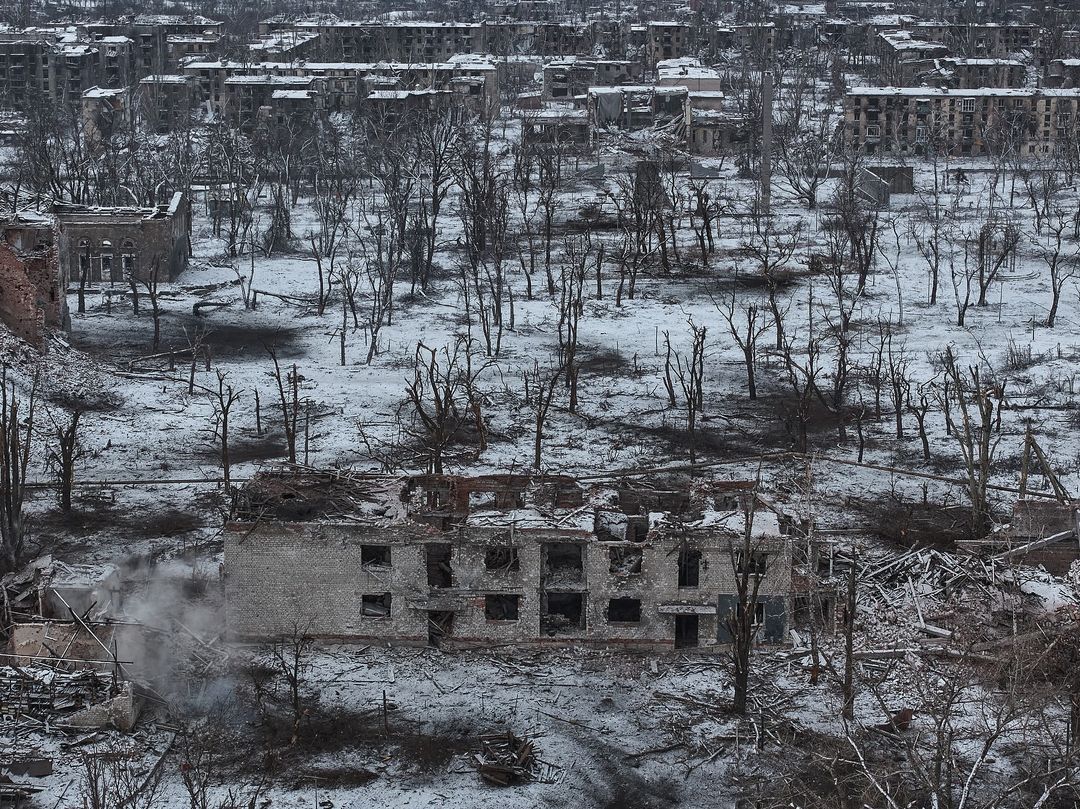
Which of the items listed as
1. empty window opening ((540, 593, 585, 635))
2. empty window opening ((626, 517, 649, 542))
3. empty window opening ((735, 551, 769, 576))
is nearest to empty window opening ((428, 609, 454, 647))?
empty window opening ((540, 593, 585, 635))

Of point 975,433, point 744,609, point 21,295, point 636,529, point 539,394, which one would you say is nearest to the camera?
point 744,609

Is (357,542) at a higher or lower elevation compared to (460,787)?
higher

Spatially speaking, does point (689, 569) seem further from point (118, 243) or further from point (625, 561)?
point (118, 243)

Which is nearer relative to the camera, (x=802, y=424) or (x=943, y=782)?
(x=943, y=782)

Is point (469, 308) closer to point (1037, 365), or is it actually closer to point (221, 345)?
point (221, 345)

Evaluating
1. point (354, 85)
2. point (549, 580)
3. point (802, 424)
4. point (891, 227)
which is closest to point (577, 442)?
point (802, 424)

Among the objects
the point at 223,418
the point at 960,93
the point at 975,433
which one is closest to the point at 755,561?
the point at 975,433

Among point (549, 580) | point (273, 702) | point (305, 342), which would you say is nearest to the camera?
point (273, 702)
